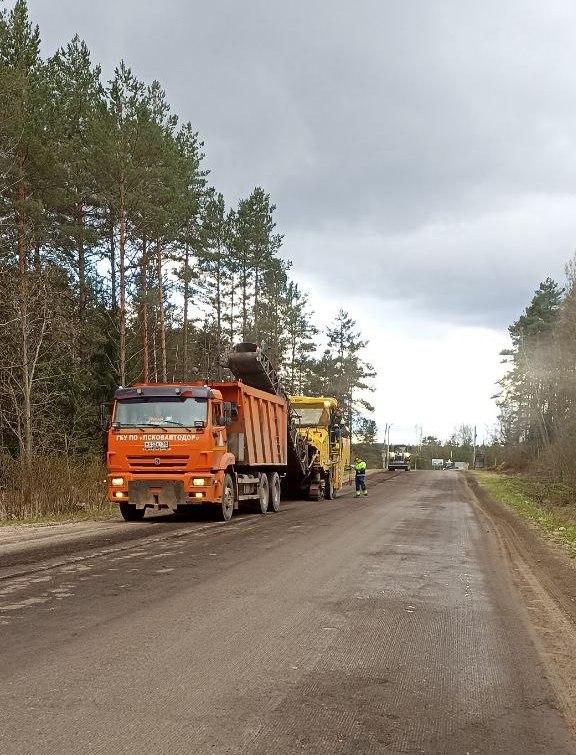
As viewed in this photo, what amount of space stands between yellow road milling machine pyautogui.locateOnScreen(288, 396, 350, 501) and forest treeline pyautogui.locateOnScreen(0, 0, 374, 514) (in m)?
3.77

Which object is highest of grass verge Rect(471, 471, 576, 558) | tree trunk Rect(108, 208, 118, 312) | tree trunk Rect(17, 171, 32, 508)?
tree trunk Rect(108, 208, 118, 312)

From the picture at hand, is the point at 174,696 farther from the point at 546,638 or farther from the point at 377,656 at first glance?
the point at 546,638

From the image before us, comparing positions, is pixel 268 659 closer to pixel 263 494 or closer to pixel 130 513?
pixel 130 513

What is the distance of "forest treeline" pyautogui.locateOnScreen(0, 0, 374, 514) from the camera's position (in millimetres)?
24719

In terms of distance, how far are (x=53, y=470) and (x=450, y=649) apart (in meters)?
13.5

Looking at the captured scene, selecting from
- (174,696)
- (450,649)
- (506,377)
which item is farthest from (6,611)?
(506,377)

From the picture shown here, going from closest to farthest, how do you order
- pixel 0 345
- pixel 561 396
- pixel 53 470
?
1. pixel 53 470
2. pixel 0 345
3. pixel 561 396

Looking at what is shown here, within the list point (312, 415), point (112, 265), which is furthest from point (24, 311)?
point (112, 265)

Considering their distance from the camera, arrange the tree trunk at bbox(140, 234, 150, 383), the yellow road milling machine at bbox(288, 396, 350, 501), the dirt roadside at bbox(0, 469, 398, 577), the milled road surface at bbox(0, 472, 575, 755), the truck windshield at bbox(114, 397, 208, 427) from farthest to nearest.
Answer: the tree trunk at bbox(140, 234, 150, 383) < the yellow road milling machine at bbox(288, 396, 350, 501) < the truck windshield at bbox(114, 397, 208, 427) < the dirt roadside at bbox(0, 469, 398, 577) < the milled road surface at bbox(0, 472, 575, 755)

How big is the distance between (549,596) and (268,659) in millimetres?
4167

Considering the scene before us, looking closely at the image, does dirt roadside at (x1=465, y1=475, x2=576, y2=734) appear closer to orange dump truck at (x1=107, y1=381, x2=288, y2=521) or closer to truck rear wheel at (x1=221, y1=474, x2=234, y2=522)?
truck rear wheel at (x1=221, y1=474, x2=234, y2=522)

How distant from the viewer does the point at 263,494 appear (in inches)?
732

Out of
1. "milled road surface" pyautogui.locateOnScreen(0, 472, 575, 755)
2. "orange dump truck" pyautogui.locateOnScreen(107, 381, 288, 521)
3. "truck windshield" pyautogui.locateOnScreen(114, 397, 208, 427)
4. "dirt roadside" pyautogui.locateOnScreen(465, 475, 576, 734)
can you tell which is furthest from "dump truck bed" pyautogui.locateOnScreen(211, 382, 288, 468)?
"milled road surface" pyautogui.locateOnScreen(0, 472, 575, 755)

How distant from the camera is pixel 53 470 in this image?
1722 cm
